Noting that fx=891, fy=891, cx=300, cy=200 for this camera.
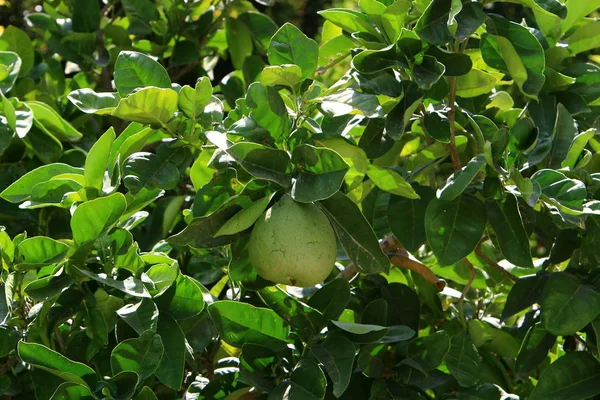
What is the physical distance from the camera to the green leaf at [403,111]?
1.37 meters

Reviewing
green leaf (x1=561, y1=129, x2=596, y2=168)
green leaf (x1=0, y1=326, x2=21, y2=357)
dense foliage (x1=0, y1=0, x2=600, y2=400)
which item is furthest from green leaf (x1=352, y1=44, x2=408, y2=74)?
green leaf (x1=0, y1=326, x2=21, y2=357)

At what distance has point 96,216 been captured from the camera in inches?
50.4

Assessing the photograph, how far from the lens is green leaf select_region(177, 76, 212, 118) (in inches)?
52.5

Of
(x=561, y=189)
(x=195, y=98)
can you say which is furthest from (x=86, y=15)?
(x=561, y=189)

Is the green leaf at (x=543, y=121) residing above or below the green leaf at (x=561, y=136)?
above

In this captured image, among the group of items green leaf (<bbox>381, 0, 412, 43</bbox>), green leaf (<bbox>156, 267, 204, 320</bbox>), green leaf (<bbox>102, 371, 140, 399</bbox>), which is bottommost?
green leaf (<bbox>156, 267, 204, 320</bbox>)

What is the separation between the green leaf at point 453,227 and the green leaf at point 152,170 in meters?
0.42

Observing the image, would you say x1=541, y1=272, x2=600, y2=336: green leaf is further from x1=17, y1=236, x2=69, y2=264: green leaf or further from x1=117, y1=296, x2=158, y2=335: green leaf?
x1=17, y1=236, x2=69, y2=264: green leaf

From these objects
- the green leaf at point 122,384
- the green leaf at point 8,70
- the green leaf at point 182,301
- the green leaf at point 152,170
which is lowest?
the green leaf at point 182,301

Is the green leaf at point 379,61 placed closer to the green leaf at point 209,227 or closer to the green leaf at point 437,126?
the green leaf at point 437,126

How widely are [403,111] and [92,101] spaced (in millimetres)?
486

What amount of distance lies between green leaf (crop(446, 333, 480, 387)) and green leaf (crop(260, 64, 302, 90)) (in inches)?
21.3

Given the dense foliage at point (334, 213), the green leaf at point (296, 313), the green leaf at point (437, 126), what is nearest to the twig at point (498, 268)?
the dense foliage at point (334, 213)

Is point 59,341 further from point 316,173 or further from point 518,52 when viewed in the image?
point 518,52
